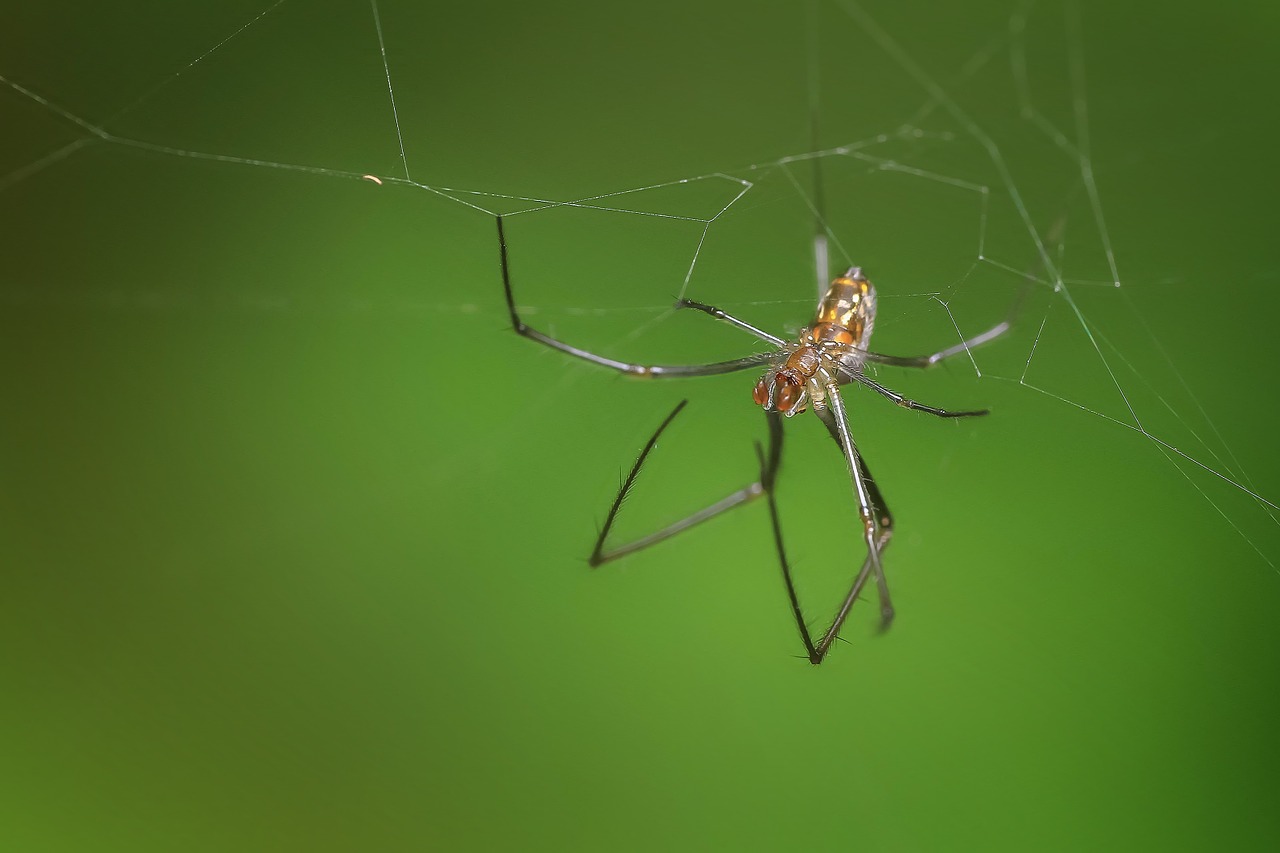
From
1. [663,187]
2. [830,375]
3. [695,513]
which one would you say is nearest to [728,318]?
[830,375]

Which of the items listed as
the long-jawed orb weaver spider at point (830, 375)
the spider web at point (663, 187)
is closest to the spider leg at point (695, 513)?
the long-jawed orb weaver spider at point (830, 375)

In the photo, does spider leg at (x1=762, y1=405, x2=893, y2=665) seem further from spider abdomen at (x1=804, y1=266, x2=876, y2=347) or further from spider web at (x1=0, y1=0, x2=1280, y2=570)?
spider web at (x1=0, y1=0, x2=1280, y2=570)

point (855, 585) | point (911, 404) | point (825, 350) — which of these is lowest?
point (855, 585)

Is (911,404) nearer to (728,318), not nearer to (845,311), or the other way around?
(845,311)

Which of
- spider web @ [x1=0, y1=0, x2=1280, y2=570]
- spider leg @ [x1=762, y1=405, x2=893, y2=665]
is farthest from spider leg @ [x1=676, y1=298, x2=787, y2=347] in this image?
spider leg @ [x1=762, y1=405, x2=893, y2=665]

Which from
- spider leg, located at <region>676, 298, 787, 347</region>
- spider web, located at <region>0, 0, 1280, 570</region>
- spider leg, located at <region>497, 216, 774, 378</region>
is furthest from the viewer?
spider web, located at <region>0, 0, 1280, 570</region>

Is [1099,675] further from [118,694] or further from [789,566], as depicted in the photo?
[118,694]
